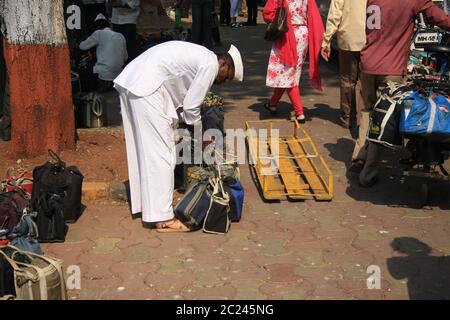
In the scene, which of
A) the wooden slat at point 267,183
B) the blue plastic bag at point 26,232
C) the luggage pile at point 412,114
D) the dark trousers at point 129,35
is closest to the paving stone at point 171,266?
the blue plastic bag at point 26,232

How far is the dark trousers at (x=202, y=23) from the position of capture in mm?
12703

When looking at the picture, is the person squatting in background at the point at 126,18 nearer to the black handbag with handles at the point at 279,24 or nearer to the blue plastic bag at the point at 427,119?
the black handbag with handles at the point at 279,24

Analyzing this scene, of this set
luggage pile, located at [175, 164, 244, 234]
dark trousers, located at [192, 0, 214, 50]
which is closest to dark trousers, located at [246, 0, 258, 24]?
dark trousers, located at [192, 0, 214, 50]

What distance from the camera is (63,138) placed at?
683 cm

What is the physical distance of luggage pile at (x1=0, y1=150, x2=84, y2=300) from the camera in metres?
4.14

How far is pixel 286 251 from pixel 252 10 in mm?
13684

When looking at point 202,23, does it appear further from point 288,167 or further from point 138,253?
point 138,253

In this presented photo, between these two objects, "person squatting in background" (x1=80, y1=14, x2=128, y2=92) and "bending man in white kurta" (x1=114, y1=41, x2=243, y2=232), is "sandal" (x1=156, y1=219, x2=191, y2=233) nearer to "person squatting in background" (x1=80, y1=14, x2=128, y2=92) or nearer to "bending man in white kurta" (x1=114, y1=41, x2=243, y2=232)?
"bending man in white kurta" (x1=114, y1=41, x2=243, y2=232)

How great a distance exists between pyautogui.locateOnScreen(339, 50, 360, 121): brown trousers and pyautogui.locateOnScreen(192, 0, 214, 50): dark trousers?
4.94 meters

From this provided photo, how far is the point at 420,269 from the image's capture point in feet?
16.0

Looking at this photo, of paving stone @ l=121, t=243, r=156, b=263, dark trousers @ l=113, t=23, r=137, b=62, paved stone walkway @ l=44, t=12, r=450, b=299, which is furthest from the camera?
dark trousers @ l=113, t=23, r=137, b=62

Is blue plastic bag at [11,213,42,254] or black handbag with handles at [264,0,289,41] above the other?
black handbag with handles at [264,0,289,41]

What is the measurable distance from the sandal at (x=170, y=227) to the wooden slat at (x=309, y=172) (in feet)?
→ 4.49

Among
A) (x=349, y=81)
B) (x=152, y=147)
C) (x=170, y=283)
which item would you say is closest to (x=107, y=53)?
(x=349, y=81)
